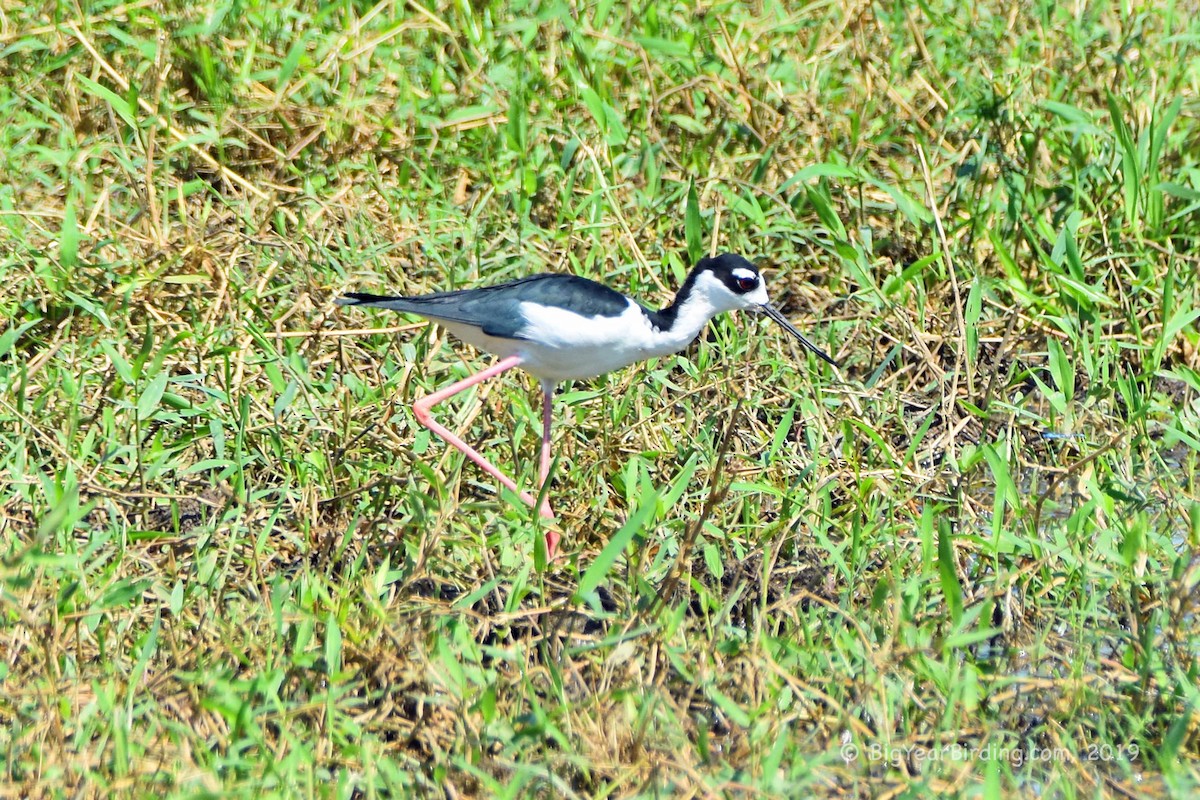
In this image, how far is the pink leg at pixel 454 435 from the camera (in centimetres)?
390

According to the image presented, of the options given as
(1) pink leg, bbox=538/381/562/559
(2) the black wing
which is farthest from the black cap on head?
(1) pink leg, bbox=538/381/562/559

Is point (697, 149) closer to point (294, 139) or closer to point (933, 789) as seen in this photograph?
point (294, 139)

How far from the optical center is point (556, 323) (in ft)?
12.9

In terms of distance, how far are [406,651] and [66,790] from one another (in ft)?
2.19

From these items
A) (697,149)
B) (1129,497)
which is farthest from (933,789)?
(697,149)

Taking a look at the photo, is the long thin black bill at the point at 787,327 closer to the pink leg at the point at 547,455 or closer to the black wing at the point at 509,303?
the black wing at the point at 509,303

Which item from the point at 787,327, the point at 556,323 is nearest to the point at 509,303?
the point at 556,323

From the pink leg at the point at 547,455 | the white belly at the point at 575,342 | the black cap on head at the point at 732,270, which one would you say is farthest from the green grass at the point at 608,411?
the black cap on head at the point at 732,270

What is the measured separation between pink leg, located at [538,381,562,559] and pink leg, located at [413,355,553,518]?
0.18 ft

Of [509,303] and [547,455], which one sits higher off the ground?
[509,303]

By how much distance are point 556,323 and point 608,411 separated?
1.47 ft

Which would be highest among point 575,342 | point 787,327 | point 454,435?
point 575,342

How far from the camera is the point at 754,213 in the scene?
16.0 ft

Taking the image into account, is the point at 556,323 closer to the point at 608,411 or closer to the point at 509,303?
the point at 509,303
